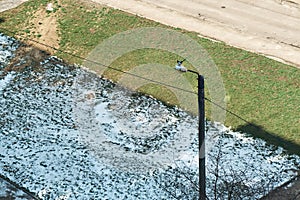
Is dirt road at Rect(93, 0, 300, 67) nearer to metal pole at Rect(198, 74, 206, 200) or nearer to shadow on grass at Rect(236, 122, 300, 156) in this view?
shadow on grass at Rect(236, 122, 300, 156)

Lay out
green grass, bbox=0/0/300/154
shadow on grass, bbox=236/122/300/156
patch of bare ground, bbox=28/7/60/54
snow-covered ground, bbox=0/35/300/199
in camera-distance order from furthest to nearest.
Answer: patch of bare ground, bbox=28/7/60/54, green grass, bbox=0/0/300/154, shadow on grass, bbox=236/122/300/156, snow-covered ground, bbox=0/35/300/199

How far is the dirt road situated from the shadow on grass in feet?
12.1

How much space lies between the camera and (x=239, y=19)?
71.6 ft

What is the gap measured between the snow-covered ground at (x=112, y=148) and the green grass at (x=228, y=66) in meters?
0.61

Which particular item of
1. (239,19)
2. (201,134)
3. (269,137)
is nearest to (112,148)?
(269,137)

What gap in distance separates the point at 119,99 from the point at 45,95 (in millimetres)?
2272

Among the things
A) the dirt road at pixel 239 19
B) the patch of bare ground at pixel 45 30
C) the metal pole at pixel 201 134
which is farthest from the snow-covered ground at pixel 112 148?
the dirt road at pixel 239 19

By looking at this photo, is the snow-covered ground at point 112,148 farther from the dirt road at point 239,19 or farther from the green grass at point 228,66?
the dirt road at point 239,19

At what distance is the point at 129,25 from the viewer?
21594mm

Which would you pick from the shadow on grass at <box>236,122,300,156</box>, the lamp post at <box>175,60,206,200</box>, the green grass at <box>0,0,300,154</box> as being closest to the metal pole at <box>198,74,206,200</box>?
the lamp post at <box>175,60,206,200</box>

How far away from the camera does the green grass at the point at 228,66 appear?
16.5 meters

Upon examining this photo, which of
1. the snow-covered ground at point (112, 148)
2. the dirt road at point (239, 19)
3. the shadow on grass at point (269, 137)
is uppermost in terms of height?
the dirt road at point (239, 19)

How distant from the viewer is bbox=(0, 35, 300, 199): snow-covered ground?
48.5ft

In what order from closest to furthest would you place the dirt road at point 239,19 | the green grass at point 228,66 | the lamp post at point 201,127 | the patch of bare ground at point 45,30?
the lamp post at point 201,127, the green grass at point 228,66, the dirt road at point 239,19, the patch of bare ground at point 45,30
